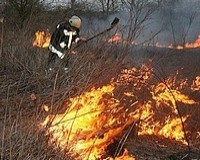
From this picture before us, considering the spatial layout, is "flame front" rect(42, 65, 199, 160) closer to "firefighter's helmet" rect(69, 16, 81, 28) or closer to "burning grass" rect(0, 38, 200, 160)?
"burning grass" rect(0, 38, 200, 160)

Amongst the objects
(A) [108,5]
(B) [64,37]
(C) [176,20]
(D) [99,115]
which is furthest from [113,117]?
(A) [108,5]

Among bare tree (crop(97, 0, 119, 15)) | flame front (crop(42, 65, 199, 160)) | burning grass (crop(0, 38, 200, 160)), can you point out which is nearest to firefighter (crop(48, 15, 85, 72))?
burning grass (crop(0, 38, 200, 160))

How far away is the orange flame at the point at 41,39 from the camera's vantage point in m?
10.9

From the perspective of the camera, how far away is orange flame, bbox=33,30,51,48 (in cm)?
1095

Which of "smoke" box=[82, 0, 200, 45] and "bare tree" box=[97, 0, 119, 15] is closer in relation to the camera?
"smoke" box=[82, 0, 200, 45]

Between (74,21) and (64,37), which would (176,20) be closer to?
(74,21)

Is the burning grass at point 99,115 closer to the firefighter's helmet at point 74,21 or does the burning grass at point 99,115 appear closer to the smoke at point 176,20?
the firefighter's helmet at point 74,21

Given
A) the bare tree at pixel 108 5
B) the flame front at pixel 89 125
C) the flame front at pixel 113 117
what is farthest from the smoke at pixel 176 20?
the flame front at pixel 89 125

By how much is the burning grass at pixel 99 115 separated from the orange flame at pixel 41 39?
5.03ft

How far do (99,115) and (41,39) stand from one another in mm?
6150

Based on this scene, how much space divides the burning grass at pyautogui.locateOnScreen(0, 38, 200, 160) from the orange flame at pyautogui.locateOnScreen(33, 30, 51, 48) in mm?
1534

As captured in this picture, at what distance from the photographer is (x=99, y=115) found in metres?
5.61

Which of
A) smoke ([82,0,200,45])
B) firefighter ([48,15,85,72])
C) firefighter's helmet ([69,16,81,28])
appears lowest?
smoke ([82,0,200,45])

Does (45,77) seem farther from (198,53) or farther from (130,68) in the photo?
(198,53)
